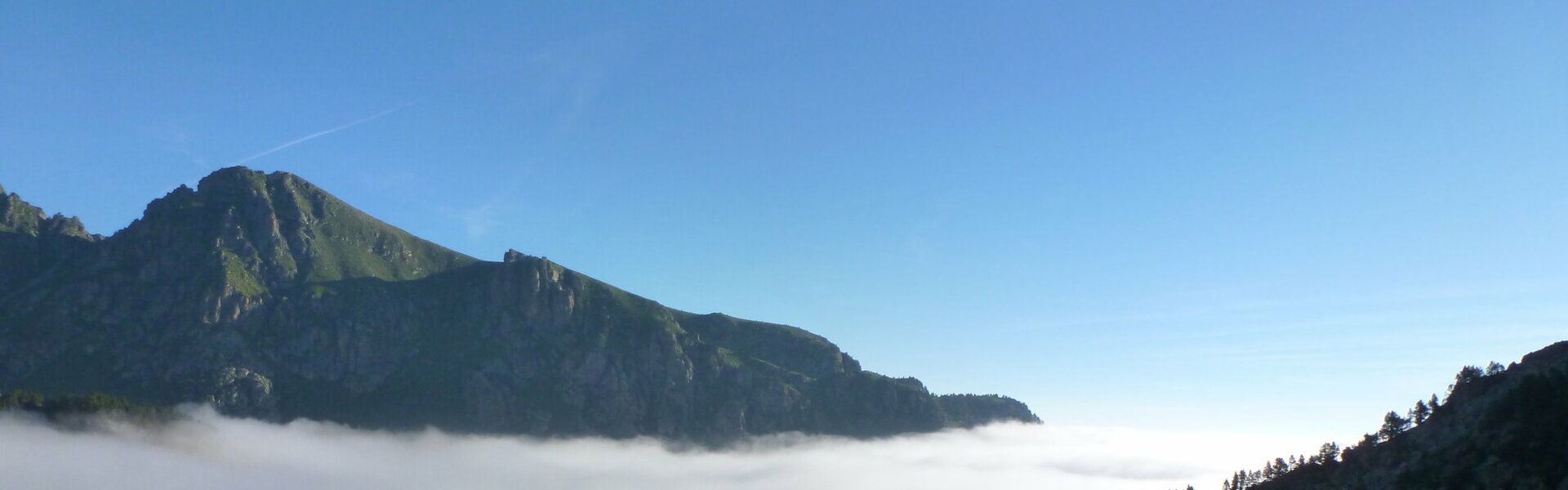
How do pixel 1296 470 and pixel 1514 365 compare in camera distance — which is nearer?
pixel 1514 365

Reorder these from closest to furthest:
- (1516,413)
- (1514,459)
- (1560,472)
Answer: (1560,472)
(1514,459)
(1516,413)

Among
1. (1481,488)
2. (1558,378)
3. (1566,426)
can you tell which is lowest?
(1481,488)

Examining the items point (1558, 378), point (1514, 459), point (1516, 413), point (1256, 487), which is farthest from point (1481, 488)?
point (1256, 487)

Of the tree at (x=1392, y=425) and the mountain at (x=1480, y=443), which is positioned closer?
the mountain at (x=1480, y=443)

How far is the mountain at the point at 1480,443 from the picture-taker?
9356 cm

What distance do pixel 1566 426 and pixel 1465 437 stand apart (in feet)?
44.7

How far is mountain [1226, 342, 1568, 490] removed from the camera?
3684 inches

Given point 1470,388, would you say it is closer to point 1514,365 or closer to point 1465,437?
point 1514,365

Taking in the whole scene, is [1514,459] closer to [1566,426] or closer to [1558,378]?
[1566,426]

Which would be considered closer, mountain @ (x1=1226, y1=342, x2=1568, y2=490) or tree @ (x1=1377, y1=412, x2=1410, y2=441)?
mountain @ (x1=1226, y1=342, x2=1568, y2=490)

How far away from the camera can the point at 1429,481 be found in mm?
102812

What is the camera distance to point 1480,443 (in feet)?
340

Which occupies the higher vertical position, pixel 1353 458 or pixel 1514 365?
pixel 1514 365

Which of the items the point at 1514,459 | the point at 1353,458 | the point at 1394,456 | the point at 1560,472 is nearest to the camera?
the point at 1560,472
